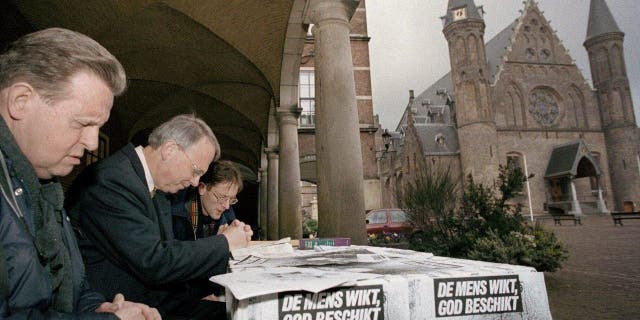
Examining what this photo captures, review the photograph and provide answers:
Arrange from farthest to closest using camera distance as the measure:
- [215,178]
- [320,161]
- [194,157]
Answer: [320,161] < [215,178] < [194,157]

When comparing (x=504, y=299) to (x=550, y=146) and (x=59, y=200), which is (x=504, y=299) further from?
(x=550, y=146)

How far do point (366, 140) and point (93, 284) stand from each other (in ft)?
46.7

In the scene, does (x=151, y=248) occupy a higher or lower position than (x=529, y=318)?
higher

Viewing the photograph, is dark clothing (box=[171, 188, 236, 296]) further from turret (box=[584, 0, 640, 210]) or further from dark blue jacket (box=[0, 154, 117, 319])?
turret (box=[584, 0, 640, 210])

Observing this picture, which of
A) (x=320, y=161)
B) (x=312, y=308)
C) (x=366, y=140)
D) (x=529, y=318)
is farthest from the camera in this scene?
(x=366, y=140)

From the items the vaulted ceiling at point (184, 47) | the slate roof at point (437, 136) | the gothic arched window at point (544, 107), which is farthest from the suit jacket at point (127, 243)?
the gothic arched window at point (544, 107)

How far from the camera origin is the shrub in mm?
4406

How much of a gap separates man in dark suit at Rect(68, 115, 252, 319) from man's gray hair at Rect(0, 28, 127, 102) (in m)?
0.58

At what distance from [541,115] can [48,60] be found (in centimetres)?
3514

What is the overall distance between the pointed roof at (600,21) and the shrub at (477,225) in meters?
34.6

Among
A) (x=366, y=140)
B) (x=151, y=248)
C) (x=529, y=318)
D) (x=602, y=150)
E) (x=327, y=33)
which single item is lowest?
(x=529, y=318)

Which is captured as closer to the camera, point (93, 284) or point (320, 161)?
point (93, 284)

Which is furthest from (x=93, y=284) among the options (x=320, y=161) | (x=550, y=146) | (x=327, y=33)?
(x=550, y=146)

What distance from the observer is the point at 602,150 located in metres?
30.4
